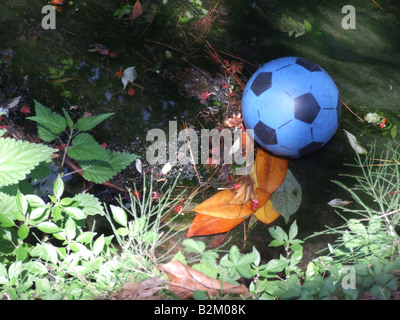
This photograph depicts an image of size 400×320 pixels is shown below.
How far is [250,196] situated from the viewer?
2.84 metres

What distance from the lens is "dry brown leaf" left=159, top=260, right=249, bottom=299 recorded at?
1731mm

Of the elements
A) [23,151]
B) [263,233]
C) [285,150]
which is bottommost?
[263,233]

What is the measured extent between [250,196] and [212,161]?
15.5 inches

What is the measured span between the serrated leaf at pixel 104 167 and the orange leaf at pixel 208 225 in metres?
0.76

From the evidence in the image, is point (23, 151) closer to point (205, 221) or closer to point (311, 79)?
point (205, 221)

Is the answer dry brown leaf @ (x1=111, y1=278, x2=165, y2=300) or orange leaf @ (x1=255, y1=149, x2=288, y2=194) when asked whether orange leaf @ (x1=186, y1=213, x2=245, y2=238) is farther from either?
dry brown leaf @ (x1=111, y1=278, x2=165, y2=300)

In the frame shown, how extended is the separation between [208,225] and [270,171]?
0.62 meters

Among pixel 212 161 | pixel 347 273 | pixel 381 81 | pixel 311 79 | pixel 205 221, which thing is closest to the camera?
pixel 347 273

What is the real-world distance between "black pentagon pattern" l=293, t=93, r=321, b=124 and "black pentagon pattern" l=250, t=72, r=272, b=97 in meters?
0.22

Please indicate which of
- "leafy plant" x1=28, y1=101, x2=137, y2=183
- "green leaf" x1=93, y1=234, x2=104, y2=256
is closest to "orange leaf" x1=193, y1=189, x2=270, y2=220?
"leafy plant" x1=28, y1=101, x2=137, y2=183

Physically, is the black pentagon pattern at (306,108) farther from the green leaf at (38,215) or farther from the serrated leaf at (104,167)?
the green leaf at (38,215)

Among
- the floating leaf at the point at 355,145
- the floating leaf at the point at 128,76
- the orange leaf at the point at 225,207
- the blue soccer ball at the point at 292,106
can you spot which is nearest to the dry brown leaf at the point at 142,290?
the orange leaf at the point at 225,207

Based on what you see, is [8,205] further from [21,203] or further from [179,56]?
[179,56]

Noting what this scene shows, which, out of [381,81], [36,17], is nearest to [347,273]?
[381,81]
